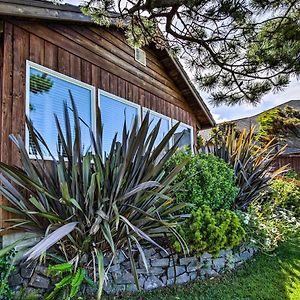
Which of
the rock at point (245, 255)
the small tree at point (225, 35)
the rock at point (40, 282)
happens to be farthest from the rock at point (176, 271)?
the small tree at point (225, 35)

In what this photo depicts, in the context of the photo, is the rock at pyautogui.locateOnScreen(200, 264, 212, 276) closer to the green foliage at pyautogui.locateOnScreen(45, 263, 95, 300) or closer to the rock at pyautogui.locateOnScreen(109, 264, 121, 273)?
the rock at pyautogui.locateOnScreen(109, 264, 121, 273)

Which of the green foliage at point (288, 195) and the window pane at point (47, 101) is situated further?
the green foliage at point (288, 195)

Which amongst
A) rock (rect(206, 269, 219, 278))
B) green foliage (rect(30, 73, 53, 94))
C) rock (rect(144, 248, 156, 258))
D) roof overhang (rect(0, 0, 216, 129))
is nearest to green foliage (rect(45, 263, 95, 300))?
rock (rect(144, 248, 156, 258))

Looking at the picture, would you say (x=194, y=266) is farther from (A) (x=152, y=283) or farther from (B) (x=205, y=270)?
(A) (x=152, y=283)

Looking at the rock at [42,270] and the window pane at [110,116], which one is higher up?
the window pane at [110,116]

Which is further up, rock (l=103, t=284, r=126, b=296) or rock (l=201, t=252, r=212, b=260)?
rock (l=201, t=252, r=212, b=260)

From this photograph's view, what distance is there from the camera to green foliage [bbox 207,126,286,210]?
18.9 ft

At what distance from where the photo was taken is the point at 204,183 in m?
4.70

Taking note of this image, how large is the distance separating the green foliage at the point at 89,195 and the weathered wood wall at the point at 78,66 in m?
0.52

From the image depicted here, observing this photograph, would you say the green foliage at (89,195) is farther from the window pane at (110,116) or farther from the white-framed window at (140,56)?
the white-framed window at (140,56)

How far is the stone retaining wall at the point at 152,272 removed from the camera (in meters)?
3.39

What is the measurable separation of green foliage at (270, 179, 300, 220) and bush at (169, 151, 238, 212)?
2225mm

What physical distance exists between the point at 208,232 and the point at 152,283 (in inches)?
38.4

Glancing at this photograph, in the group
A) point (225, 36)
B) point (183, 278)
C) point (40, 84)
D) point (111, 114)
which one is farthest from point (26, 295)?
point (225, 36)
